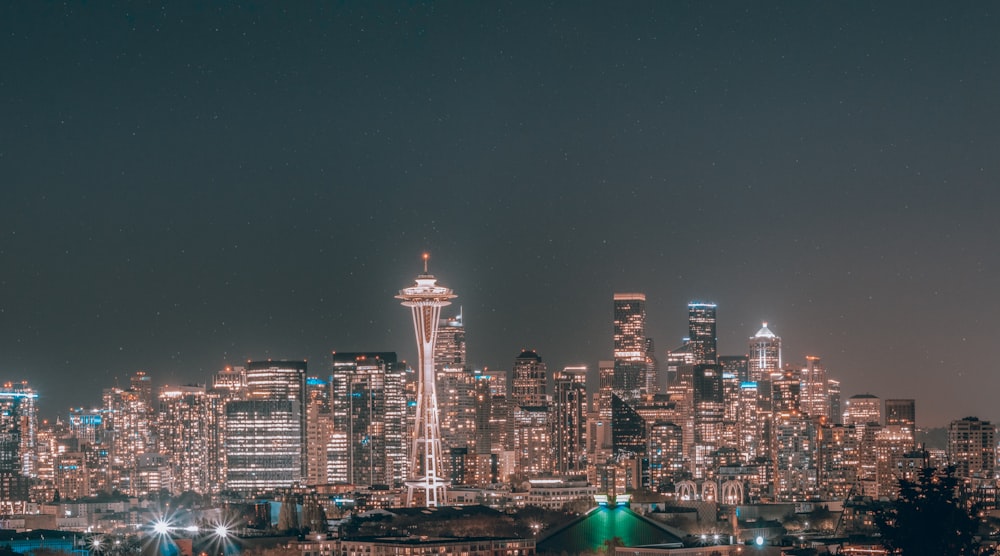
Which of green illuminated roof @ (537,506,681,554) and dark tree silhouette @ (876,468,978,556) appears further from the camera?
green illuminated roof @ (537,506,681,554)

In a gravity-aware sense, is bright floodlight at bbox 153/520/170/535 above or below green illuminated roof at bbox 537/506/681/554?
below

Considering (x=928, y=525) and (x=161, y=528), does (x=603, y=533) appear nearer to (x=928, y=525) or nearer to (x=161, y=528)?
(x=161, y=528)

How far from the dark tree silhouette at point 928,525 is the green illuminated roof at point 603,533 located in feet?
138

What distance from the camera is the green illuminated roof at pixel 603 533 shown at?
368 ft

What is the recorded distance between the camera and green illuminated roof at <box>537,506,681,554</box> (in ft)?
368

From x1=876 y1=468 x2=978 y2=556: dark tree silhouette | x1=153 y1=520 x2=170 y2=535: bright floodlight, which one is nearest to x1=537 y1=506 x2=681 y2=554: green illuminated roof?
x1=153 y1=520 x2=170 y2=535: bright floodlight

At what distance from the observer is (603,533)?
114 metres

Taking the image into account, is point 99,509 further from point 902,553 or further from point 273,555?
point 902,553

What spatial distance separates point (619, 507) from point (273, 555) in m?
20.1

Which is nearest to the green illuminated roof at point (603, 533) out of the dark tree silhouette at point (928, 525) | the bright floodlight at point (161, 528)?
the bright floodlight at point (161, 528)

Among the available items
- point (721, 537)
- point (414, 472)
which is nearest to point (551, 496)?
point (414, 472)

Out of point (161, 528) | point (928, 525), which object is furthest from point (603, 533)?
point (928, 525)

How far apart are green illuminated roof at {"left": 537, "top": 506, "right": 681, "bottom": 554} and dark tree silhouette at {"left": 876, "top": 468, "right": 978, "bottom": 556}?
4204 cm

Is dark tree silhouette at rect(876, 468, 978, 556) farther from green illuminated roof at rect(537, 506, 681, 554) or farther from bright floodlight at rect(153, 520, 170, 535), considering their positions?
bright floodlight at rect(153, 520, 170, 535)
